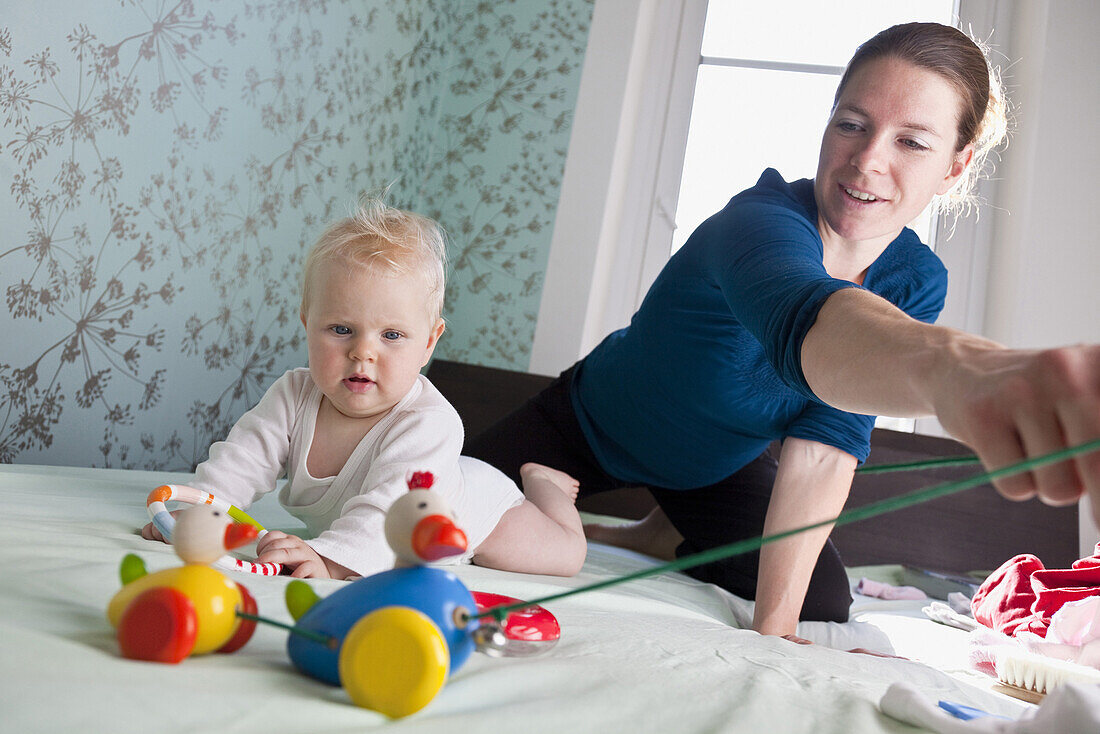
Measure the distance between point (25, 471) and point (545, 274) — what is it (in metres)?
1.67

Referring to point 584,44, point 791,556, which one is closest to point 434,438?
point 791,556

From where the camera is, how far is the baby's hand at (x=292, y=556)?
82 cm

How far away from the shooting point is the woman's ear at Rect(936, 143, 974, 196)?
1368 mm

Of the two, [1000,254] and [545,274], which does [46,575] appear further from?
[1000,254]

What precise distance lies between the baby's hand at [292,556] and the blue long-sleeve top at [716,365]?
0.51 metres

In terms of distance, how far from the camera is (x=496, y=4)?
2.70 m

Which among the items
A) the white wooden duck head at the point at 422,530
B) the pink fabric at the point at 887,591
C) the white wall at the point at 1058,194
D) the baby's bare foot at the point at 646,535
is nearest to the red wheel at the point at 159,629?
the white wooden duck head at the point at 422,530

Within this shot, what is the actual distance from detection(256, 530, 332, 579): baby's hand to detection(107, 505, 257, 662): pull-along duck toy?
11.7 inches

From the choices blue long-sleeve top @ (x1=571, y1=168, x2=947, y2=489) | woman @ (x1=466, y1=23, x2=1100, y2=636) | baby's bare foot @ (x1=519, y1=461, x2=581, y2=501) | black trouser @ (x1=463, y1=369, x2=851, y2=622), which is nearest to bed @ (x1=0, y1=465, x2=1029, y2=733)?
woman @ (x1=466, y1=23, x2=1100, y2=636)

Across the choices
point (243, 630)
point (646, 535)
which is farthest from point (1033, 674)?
point (646, 535)

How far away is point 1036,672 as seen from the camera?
867 millimetres

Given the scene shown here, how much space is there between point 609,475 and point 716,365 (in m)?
0.44

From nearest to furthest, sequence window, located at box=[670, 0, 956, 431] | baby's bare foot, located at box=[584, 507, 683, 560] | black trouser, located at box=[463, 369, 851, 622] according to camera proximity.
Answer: black trouser, located at box=[463, 369, 851, 622], baby's bare foot, located at box=[584, 507, 683, 560], window, located at box=[670, 0, 956, 431]

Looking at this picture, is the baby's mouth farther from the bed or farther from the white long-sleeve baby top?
the bed
